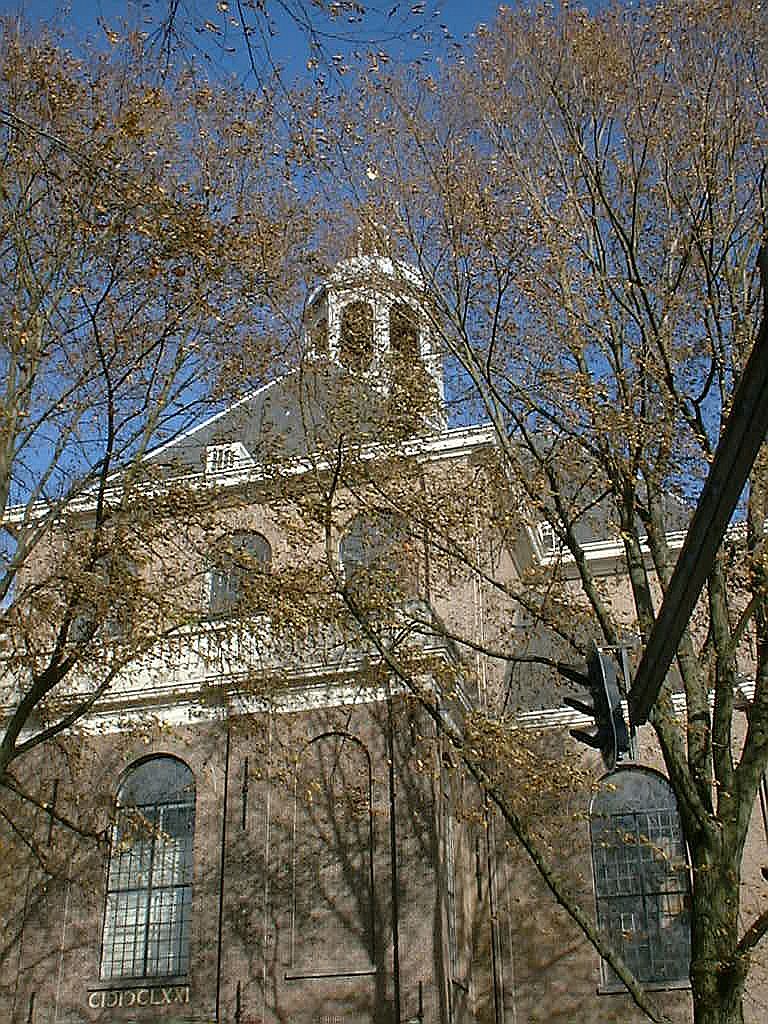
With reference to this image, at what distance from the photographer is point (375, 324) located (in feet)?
46.0

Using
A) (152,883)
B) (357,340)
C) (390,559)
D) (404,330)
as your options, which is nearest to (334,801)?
(152,883)

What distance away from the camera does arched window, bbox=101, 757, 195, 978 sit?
59.7 ft

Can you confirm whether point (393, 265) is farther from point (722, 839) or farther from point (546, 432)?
point (722, 839)

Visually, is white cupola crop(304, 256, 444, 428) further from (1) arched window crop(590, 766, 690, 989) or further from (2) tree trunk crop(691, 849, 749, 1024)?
(1) arched window crop(590, 766, 690, 989)

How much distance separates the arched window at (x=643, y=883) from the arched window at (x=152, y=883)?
703 centimetres

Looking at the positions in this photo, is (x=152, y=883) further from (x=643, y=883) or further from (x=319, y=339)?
(x=319, y=339)

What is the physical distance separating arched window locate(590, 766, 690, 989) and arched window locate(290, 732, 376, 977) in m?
4.13

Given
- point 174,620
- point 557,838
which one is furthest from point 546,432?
point 557,838

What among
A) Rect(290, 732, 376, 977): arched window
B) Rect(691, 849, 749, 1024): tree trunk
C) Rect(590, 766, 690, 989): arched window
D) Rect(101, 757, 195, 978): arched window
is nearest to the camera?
Rect(691, 849, 749, 1024): tree trunk

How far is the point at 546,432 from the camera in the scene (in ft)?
42.8

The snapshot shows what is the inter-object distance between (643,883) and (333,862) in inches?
229

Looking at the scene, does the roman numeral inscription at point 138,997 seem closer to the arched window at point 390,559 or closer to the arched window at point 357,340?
the arched window at point 390,559

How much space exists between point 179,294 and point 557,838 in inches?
483

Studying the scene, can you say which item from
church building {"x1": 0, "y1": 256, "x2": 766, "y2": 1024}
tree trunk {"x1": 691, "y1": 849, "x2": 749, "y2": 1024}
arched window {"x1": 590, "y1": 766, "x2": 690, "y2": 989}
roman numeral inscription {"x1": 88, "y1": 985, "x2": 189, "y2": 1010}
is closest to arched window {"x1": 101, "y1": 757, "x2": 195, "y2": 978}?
church building {"x1": 0, "y1": 256, "x2": 766, "y2": 1024}
